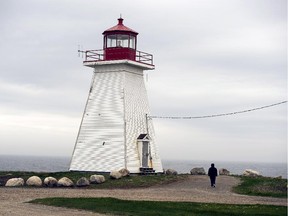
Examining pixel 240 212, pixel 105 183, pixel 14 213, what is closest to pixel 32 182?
pixel 105 183

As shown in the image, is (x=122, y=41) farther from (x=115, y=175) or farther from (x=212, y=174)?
(x=212, y=174)

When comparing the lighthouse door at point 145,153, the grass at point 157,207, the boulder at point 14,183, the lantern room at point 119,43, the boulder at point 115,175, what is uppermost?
the lantern room at point 119,43

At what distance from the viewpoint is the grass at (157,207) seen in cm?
2138

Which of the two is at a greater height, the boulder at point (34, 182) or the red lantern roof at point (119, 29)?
the red lantern roof at point (119, 29)

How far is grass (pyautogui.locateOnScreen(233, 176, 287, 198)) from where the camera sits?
29.0m

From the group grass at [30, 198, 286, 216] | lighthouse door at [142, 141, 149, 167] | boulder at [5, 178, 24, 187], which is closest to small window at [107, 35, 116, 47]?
lighthouse door at [142, 141, 149, 167]

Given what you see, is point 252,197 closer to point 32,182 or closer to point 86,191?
point 86,191

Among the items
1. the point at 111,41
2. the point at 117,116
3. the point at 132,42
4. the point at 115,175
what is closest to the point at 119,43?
the point at 111,41

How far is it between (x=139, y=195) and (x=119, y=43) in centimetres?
1451

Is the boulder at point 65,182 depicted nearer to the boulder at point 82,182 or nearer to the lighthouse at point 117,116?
the boulder at point 82,182

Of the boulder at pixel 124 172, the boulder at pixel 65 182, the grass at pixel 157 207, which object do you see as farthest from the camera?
the boulder at pixel 124 172

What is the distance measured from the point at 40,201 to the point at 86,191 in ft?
17.2

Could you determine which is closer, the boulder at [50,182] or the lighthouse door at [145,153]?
the boulder at [50,182]

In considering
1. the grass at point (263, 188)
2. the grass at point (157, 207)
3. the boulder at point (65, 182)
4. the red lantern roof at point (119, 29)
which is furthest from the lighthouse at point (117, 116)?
the grass at point (157, 207)
